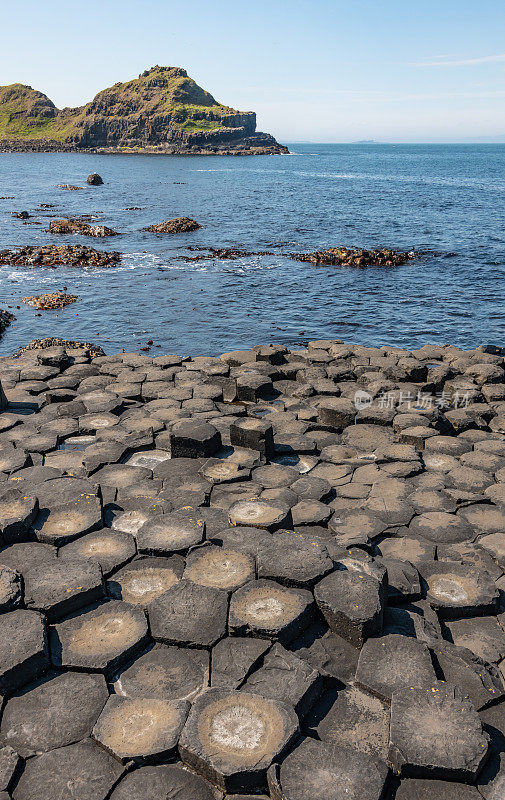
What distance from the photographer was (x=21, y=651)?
5.04m

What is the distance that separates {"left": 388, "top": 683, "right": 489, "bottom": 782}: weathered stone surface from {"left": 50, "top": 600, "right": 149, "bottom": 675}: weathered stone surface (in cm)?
246

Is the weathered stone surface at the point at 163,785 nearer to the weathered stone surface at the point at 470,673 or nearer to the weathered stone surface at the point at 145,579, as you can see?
the weathered stone surface at the point at 145,579

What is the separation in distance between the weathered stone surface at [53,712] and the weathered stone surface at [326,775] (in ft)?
5.51

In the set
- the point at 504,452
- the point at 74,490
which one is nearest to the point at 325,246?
the point at 504,452

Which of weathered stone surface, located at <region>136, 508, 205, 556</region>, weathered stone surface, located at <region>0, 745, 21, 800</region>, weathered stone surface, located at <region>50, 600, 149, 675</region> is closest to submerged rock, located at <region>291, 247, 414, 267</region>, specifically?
weathered stone surface, located at <region>136, 508, 205, 556</region>

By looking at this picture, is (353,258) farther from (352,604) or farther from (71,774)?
(71,774)

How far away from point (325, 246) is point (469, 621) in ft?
113

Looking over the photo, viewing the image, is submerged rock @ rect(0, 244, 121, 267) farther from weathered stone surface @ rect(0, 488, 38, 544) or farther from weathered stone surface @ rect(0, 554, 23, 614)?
weathered stone surface @ rect(0, 554, 23, 614)

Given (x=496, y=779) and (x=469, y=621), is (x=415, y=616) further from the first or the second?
(x=496, y=779)

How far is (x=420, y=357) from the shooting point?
15.4 meters

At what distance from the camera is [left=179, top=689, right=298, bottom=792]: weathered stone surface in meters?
4.11

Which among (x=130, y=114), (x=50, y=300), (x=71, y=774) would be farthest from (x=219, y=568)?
(x=130, y=114)

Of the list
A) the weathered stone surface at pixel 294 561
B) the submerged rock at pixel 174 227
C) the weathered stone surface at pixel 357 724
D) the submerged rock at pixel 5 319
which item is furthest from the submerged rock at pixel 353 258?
the weathered stone surface at pixel 357 724

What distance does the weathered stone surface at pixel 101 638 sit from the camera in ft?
16.9
